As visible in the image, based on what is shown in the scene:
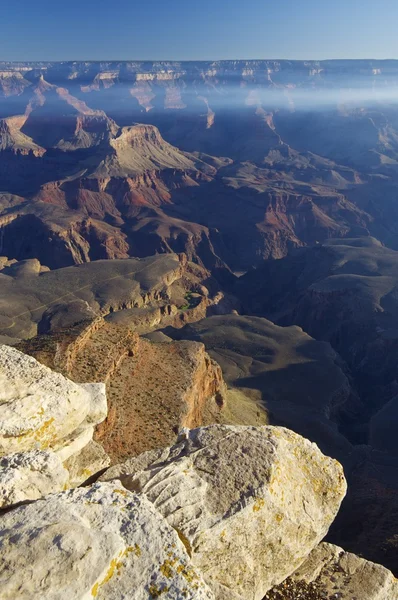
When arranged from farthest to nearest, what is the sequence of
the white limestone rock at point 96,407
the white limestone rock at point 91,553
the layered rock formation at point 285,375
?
the layered rock formation at point 285,375
the white limestone rock at point 96,407
the white limestone rock at point 91,553

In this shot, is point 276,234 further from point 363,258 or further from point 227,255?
point 363,258

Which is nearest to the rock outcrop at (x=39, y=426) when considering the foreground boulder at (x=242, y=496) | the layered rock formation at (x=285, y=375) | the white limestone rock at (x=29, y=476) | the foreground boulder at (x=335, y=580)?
the white limestone rock at (x=29, y=476)

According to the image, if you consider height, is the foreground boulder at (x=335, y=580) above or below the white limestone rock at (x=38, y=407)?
below

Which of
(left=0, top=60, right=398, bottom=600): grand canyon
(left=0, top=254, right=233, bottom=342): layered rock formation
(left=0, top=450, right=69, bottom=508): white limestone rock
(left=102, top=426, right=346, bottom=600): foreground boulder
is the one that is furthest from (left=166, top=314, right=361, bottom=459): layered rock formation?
(left=0, top=450, right=69, bottom=508): white limestone rock

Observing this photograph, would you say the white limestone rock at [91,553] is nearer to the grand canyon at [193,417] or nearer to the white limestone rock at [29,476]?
the grand canyon at [193,417]

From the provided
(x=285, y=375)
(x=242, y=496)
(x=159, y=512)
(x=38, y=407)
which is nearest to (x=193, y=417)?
(x=38, y=407)

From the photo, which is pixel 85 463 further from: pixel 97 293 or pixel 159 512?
pixel 97 293

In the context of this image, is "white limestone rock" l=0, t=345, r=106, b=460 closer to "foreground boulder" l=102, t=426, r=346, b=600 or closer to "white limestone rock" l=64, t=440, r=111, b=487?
"white limestone rock" l=64, t=440, r=111, b=487

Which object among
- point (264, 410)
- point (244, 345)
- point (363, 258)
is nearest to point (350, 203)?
point (363, 258)
